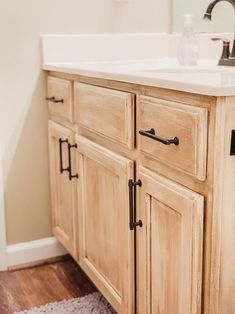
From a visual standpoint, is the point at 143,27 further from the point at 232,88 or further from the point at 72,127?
the point at 232,88

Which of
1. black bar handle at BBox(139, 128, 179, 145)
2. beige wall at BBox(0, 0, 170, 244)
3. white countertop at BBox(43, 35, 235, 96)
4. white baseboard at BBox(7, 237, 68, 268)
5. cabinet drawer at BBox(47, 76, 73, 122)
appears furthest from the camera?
white baseboard at BBox(7, 237, 68, 268)

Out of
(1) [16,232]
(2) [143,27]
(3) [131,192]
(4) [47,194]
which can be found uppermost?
(2) [143,27]

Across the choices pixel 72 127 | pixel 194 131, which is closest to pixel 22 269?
pixel 72 127

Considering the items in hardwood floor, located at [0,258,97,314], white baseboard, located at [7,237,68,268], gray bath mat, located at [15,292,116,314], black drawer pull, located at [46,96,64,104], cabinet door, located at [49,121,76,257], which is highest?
black drawer pull, located at [46,96,64,104]

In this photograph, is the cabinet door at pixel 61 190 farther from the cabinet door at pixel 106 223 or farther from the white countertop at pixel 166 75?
the white countertop at pixel 166 75

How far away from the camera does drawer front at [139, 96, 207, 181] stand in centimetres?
95

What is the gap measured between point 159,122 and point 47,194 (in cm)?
106

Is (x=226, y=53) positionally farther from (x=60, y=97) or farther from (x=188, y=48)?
(x=60, y=97)

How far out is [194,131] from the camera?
96 centimetres

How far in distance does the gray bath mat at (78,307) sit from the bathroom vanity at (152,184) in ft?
0.50

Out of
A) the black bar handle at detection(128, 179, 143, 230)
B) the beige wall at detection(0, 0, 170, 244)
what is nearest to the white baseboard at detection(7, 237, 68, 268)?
the beige wall at detection(0, 0, 170, 244)

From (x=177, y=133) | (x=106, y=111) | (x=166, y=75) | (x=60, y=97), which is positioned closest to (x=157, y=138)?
(x=177, y=133)

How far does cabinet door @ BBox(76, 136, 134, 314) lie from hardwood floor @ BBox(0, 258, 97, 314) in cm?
20

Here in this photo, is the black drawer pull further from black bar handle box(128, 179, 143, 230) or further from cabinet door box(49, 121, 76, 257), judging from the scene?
black bar handle box(128, 179, 143, 230)
